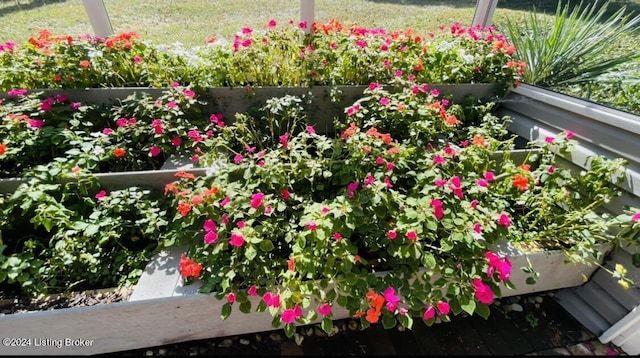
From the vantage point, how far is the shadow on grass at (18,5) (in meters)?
2.17

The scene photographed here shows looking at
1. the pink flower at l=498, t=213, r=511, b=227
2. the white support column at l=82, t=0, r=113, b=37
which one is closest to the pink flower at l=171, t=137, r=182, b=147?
the white support column at l=82, t=0, r=113, b=37

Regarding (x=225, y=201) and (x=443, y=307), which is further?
(x=225, y=201)

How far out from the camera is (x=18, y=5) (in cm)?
222

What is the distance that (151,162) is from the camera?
76.8 inches

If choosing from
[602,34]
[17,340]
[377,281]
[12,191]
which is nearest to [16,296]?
[17,340]

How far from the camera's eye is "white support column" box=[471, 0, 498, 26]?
272 centimetres

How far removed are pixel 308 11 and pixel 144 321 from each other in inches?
91.9

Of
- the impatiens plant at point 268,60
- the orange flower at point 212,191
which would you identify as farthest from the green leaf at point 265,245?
the impatiens plant at point 268,60

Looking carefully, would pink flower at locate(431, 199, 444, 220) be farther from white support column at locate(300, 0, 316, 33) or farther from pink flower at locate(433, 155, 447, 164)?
white support column at locate(300, 0, 316, 33)

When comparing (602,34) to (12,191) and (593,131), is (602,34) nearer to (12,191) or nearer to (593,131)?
(593,131)

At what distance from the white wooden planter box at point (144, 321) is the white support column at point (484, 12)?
228cm

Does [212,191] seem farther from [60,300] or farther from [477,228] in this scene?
[477,228]

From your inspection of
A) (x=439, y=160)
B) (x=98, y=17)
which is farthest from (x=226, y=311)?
(x=98, y=17)

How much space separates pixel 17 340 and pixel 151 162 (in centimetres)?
106
